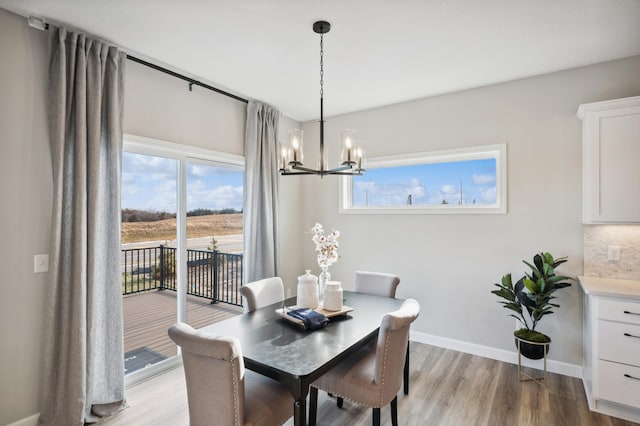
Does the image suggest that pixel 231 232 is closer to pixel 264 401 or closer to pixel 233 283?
pixel 233 283

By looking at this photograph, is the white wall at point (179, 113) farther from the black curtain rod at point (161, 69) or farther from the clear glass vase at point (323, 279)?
the clear glass vase at point (323, 279)

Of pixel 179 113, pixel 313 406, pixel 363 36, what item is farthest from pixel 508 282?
pixel 179 113

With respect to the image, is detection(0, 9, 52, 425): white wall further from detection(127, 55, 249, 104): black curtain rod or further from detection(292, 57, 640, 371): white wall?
detection(292, 57, 640, 371): white wall

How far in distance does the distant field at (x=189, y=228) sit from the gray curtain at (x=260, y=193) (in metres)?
0.19

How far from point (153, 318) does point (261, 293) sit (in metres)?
1.22

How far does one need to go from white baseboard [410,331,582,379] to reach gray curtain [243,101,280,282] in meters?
1.94

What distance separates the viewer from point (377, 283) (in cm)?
312

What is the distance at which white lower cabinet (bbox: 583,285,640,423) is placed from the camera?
231cm

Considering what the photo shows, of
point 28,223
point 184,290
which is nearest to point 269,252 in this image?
point 184,290

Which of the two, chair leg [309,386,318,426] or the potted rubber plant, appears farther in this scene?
the potted rubber plant

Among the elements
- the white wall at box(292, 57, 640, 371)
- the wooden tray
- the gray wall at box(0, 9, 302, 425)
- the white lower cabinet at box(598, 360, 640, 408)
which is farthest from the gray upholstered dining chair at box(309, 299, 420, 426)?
the gray wall at box(0, 9, 302, 425)

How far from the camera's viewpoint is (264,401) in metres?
1.73

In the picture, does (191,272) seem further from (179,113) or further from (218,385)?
(218,385)

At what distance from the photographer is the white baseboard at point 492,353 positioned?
9.86 ft
